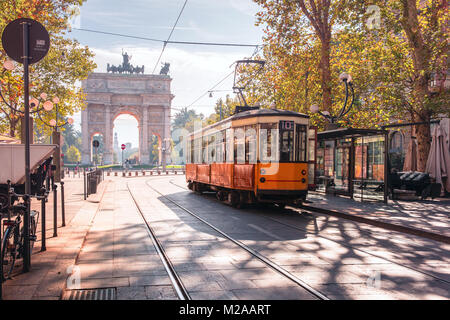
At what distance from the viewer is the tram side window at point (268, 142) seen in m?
12.7

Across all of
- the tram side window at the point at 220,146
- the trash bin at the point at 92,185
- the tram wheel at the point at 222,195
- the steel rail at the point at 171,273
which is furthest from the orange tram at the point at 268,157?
the trash bin at the point at 92,185

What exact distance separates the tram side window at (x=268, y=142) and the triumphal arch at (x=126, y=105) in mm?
61157

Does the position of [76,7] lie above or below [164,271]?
above

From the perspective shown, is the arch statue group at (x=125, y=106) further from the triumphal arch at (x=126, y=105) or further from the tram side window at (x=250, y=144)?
the tram side window at (x=250, y=144)

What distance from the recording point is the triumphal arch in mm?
74688

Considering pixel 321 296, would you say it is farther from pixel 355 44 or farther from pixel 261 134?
pixel 355 44

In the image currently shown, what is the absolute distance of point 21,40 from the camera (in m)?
6.01

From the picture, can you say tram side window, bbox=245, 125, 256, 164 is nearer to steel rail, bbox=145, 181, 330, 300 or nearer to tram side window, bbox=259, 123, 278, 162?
tram side window, bbox=259, 123, 278, 162

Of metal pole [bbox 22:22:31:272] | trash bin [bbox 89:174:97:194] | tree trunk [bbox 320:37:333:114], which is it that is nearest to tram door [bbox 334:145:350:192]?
tree trunk [bbox 320:37:333:114]

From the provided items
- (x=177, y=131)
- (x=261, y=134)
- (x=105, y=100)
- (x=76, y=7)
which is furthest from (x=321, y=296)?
(x=177, y=131)

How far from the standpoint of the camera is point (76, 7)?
25.1m

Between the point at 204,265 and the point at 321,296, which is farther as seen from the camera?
the point at 204,265

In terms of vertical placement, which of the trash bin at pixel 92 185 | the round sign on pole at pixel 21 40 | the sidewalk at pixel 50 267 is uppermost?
the round sign on pole at pixel 21 40

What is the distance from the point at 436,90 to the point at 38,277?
19838 mm
